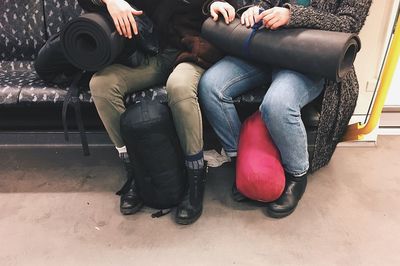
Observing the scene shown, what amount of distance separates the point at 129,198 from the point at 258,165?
58 centimetres

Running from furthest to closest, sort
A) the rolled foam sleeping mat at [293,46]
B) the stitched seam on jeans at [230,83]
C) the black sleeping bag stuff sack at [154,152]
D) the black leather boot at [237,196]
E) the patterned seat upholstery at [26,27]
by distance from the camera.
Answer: the patterned seat upholstery at [26,27] → the black leather boot at [237,196] → the stitched seam on jeans at [230,83] → the black sleeping bag stuff sack at [154,152] → the rolled foam sleeping mat at [293,46]

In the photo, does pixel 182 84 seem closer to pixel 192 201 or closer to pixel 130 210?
pixel 192 201

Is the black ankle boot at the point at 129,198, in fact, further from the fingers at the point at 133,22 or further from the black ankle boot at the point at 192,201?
the fingers at the point at 133,22

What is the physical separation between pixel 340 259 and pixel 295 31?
863mm

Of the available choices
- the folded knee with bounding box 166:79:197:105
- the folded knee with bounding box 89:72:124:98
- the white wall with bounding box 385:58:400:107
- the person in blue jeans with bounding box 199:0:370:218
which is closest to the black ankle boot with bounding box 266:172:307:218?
the person in blue jeans with bounding box 199:0:370:218

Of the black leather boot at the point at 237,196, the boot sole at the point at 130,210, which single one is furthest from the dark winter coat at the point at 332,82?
the boot sole at the point at 130,210

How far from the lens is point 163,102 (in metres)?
1.49

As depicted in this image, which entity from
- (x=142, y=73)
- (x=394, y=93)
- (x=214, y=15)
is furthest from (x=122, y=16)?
(x=394, y=93)

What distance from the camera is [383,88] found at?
1517 mm

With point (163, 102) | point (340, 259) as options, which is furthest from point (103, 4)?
point (340, 259)

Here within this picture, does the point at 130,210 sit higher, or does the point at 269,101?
the point at 269,101

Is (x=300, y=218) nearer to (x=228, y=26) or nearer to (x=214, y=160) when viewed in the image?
(x=214, y=160)

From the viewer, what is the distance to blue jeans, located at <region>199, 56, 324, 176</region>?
1.36 m

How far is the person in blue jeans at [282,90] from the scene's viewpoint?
1.34m
